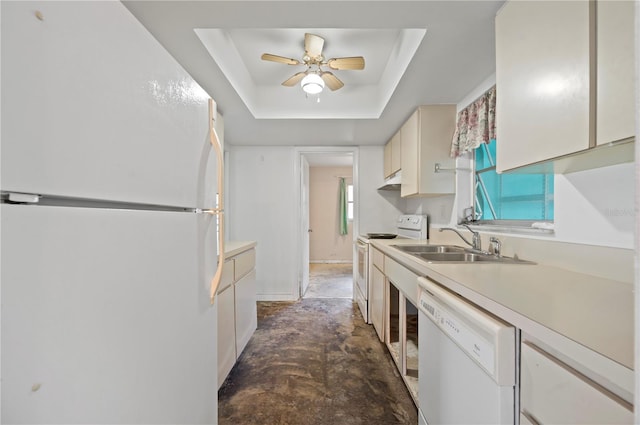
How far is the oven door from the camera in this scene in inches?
110

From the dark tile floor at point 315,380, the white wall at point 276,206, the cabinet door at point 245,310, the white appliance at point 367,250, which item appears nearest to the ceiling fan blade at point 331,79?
the white wall at point 276,206

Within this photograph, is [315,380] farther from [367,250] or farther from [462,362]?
[367,250]

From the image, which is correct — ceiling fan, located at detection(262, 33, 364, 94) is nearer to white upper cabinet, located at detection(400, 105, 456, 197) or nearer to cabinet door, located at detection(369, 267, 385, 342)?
white upper cabinet, located at detection(400, 105, 456, 197)

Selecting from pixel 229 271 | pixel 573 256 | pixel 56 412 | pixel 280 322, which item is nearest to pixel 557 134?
pixel 573 256

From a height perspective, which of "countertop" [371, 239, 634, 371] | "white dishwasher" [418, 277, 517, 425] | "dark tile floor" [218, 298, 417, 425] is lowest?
"dark tile floor" [218, 298, 417, 425]

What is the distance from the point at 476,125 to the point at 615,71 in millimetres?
1279

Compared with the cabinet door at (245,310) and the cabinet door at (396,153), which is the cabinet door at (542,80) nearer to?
the cabinet door at (396,153)

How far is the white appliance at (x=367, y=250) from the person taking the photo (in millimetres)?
2775

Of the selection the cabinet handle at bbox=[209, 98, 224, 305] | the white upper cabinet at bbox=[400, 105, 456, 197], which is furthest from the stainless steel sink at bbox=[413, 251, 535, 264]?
the cabinet handle at bbox=[209, 98, 224, 305]

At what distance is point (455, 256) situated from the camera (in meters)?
1.79

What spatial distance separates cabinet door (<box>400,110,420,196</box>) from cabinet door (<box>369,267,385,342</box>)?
2.82 feet

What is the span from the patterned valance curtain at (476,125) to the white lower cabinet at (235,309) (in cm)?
196

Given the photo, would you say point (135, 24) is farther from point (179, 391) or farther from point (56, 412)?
point (179, 391)

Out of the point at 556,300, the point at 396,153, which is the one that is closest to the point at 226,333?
the point at 556,300
